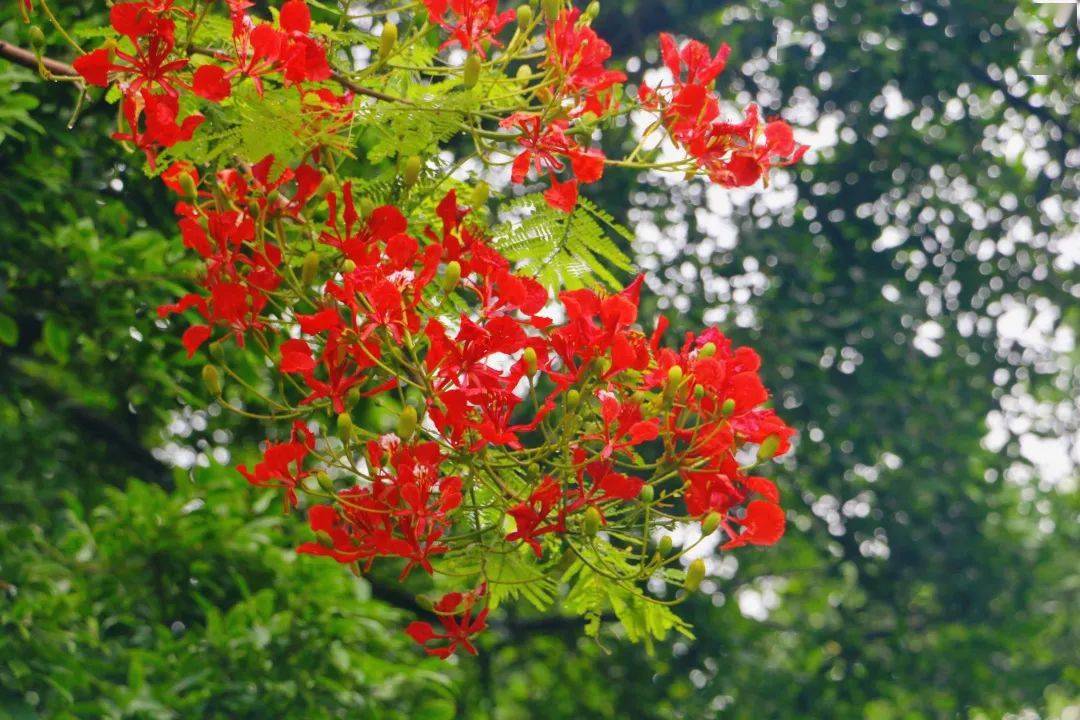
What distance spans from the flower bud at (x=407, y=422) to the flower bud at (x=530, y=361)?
5.7 inches

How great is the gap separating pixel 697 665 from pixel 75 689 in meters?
3.02

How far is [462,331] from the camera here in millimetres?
1545

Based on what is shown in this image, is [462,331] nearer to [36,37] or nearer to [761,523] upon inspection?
[761,523]

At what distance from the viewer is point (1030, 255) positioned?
6324mm

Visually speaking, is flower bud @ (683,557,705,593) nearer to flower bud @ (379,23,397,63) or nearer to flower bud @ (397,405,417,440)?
flower bud @ (397,405,417,440)

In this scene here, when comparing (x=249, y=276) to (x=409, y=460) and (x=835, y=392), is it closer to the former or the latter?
(x=409, y=460)

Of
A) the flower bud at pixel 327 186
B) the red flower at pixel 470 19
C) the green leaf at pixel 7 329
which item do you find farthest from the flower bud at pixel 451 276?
the green leaf at pixel 7 329

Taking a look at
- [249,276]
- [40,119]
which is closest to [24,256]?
[40,119]

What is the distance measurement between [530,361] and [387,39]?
0.45 metres

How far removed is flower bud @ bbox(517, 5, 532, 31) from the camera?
1.66 m

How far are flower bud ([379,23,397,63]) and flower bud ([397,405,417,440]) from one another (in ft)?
1.56

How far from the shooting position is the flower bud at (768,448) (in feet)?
5.33

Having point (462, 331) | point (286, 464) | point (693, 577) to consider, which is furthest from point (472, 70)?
point (693, 577)

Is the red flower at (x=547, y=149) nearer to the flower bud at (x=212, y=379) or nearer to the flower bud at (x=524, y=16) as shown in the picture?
the flower bud at (x=524, y=16)
